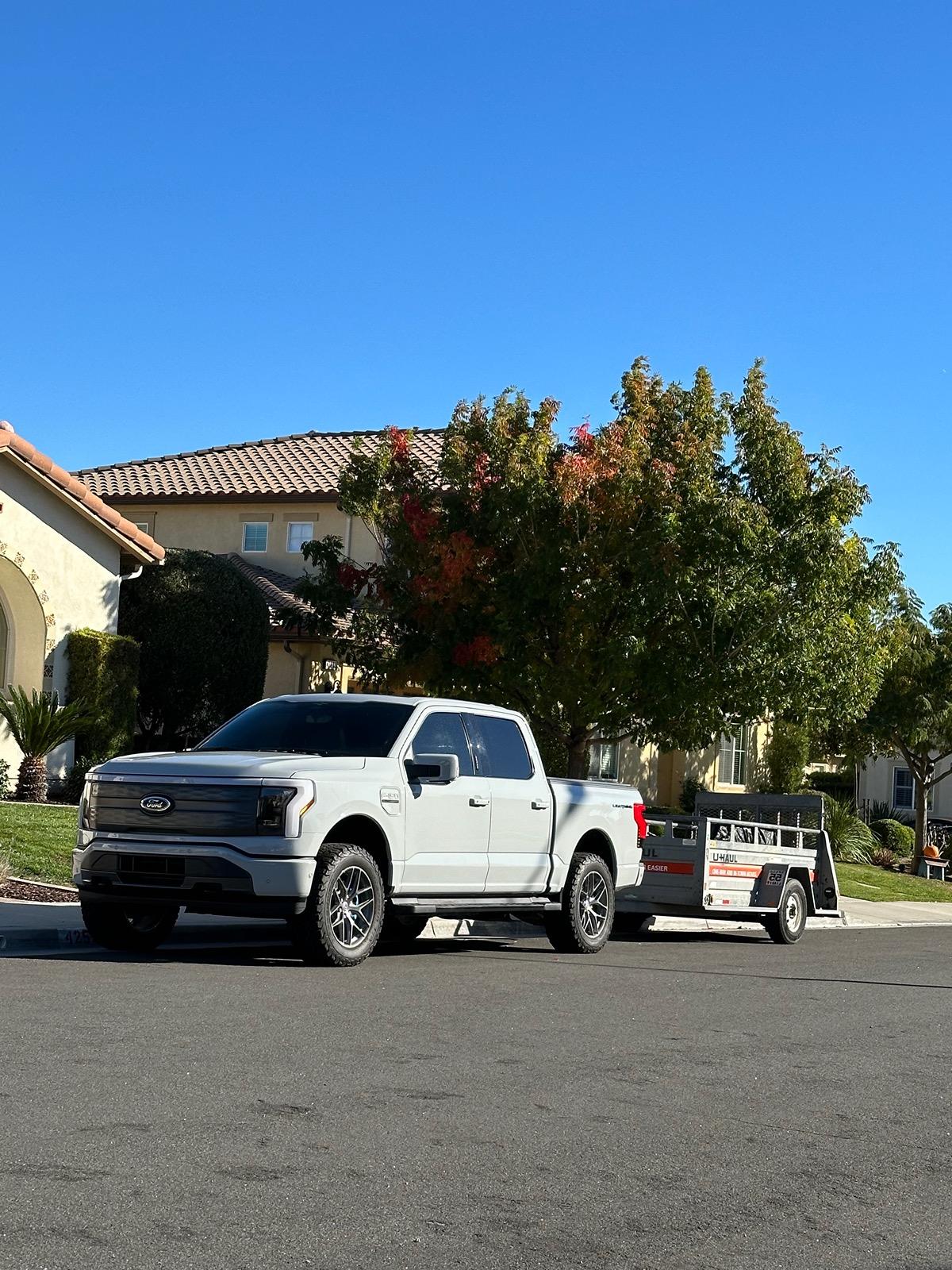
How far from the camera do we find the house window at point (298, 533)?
114 ft

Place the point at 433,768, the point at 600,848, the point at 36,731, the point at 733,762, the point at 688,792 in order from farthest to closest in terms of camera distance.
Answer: the point at 733,762, the point at 688,792, the point at 36,731, the point at 600,848, the point at 433,768

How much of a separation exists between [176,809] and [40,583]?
1335 cm

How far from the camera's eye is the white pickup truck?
11656 millimetres

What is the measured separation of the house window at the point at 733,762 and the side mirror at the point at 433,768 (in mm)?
28615

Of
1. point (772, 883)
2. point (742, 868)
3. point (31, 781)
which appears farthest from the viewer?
point (31, 781)

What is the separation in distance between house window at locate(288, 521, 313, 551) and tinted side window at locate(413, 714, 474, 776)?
21.4 metres

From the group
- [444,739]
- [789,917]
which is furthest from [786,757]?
[444,739]

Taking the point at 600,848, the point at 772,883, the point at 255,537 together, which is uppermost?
the point at 255,537

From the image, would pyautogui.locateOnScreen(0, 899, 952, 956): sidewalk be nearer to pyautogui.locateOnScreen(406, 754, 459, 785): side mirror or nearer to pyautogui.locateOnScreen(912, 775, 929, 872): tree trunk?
pyautogui.locateOnScreen(406, 754, 459, 785): side mirror

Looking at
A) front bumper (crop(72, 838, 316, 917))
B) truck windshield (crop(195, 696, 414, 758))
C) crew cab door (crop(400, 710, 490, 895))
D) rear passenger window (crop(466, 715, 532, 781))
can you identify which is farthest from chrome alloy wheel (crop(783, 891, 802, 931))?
front bumper (crop(72, 838, 316, 917))

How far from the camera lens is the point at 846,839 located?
1421 inches

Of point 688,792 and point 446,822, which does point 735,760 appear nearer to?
point 688,792

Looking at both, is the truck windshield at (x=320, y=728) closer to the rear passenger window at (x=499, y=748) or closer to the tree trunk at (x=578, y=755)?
the rear passenger window at (x=499, y=748)

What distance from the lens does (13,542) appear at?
24125 millimetres
